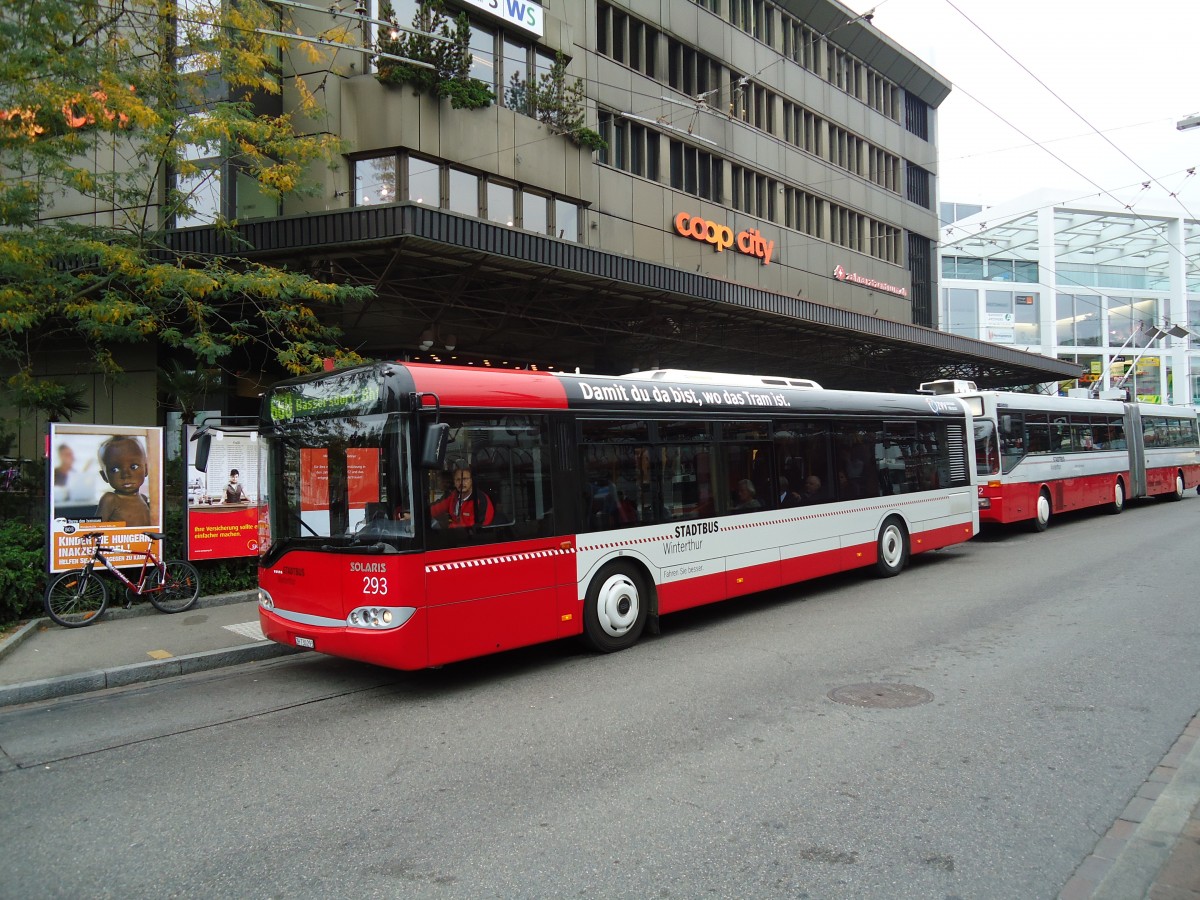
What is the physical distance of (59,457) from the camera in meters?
9.52

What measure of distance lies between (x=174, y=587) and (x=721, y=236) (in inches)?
776

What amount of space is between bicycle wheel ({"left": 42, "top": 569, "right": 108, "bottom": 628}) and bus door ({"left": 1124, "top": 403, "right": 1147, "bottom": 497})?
24766 mm

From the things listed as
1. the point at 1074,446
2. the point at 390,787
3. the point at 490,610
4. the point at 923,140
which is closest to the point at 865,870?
the point at 390,787

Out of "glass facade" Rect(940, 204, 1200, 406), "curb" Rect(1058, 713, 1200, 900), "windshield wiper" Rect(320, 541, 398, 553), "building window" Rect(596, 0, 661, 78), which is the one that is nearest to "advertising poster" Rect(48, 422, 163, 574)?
"windshield wiper" Rect(320, 541, 398, 553)

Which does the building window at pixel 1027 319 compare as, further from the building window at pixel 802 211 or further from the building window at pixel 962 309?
the building window at pixel 802 211

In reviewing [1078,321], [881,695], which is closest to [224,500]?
[881,695]

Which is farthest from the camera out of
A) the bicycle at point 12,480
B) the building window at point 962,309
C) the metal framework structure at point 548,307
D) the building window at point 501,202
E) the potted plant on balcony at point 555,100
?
the building window at point 962,309

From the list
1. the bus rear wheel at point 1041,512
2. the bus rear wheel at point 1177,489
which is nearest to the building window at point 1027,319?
the bus rear wheel at point 1177,489

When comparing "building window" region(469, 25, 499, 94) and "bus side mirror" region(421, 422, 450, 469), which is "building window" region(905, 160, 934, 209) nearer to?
"building window" region(469, 25, 499, 94)

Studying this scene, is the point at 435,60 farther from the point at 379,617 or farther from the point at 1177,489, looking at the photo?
the point at 1177,489

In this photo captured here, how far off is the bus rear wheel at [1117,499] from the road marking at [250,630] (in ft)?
71.9

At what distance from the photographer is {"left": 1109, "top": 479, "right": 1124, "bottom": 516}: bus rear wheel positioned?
21531 millimetres

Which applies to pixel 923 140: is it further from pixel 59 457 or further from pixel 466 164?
pixel 59 457

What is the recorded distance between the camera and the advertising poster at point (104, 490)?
9391 millimetres
